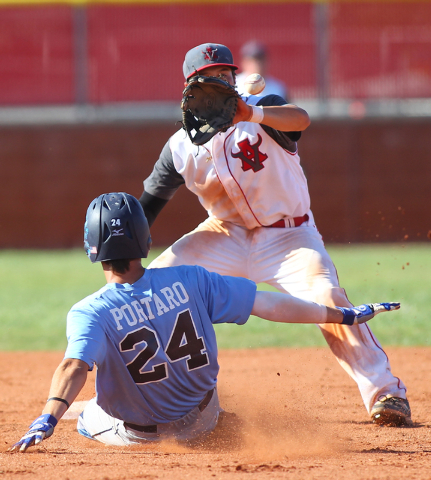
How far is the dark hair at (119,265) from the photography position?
10.8ft

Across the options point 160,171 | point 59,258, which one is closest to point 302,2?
point 59,258

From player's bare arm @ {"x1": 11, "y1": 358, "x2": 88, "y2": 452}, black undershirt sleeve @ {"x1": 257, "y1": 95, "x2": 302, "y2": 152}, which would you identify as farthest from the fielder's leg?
player's bare arm @ {"x1": 11, "y1": 358, "x2": 88, "y2": 452}

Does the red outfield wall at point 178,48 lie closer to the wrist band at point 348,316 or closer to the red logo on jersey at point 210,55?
the red logo on jersey at point 210,55

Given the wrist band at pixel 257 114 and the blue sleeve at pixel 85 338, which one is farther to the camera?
the wrist band at pixel 257 114

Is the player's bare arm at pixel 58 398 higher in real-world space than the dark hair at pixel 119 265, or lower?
lower

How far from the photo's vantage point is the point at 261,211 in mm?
4434

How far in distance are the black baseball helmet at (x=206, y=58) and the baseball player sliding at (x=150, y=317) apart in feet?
3.41

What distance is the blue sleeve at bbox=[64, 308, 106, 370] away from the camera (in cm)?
303

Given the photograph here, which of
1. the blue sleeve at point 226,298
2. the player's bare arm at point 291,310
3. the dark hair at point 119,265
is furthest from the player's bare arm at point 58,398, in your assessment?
the player's bare arm at point 291,310

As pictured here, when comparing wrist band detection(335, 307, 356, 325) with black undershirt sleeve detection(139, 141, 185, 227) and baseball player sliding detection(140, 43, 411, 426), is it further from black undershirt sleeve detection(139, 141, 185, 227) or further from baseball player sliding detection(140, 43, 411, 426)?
black undershirt sleeve detection(139, 141, 185, 227)

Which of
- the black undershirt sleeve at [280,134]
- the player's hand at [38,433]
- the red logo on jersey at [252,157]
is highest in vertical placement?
the black undershirt sleeve at [280,134]

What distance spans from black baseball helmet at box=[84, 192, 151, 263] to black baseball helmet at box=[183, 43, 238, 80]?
1.06 metres

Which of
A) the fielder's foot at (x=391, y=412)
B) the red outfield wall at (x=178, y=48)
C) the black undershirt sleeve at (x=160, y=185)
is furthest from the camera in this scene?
the red outfield wall at (x=178, y=48)

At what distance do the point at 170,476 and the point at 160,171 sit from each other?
2256 mm
